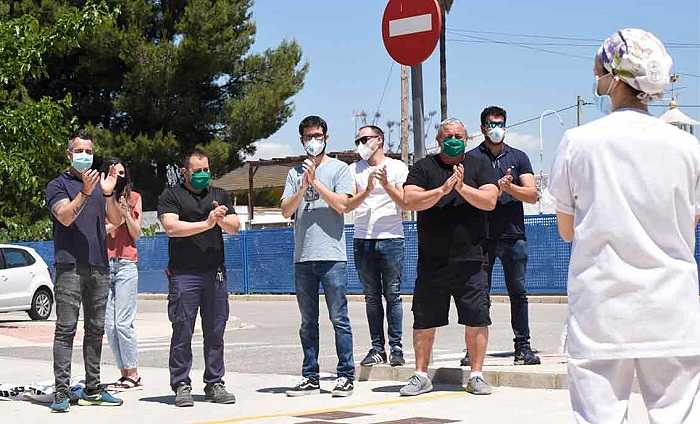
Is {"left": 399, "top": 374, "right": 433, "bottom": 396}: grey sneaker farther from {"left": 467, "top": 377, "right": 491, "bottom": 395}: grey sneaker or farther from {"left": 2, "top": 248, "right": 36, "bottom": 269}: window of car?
{"left": 2, "top": 248, "right": 36, "bottom": 269}: window of car

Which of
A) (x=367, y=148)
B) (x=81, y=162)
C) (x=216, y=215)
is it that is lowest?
(x=216, y=215)

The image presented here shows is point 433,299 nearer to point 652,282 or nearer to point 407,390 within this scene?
point 407,390

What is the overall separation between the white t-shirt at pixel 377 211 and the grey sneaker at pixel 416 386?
1.55 m

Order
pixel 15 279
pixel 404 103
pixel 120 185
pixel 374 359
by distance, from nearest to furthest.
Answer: pixel 120 185 → pixel 374 359 → pixel 15 279 → pixel 404 103

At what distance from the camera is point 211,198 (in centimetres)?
983

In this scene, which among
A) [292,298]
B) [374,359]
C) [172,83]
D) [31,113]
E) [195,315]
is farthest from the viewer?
[172,83]

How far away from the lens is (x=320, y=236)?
32.4 ft

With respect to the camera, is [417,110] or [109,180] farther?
[417,110]

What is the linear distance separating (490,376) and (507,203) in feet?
4.99

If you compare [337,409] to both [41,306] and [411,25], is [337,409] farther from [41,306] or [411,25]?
[41,306]

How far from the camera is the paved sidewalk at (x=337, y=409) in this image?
8.50 meters

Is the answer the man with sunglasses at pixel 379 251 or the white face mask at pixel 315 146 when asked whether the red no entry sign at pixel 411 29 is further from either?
the white face mask at pixel 315 146

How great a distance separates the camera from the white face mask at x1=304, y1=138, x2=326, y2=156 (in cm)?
993

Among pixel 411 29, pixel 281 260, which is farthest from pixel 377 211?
pixel 281 260
